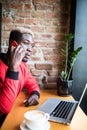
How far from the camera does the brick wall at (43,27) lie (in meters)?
2.45

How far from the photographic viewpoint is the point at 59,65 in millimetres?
2584

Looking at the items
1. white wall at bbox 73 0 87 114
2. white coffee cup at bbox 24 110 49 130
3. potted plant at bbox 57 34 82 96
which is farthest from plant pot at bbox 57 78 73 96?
white coffee cup at bbox 24 110 49 130

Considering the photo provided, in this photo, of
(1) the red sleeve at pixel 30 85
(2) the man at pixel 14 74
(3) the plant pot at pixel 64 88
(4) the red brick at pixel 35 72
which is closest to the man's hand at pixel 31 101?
(2) the man at pixel 14 74

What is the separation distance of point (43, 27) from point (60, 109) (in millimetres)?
1116

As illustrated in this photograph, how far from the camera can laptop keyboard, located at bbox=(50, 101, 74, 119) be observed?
1.59 m

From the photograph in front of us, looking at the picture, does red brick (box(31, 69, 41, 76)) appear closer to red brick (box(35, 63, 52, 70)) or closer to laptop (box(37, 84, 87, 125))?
red brick (box(35, 63, 52, 70))

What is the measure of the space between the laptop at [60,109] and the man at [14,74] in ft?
0.40

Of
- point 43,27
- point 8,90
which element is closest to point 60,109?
point 8,90

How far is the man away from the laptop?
122 mm

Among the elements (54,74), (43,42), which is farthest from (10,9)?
(54,74)

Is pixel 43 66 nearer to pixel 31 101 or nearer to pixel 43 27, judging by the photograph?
pixel 43 27

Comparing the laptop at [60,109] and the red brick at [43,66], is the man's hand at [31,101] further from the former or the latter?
the red brick at [43,66]

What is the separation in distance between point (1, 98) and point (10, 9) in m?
1.25

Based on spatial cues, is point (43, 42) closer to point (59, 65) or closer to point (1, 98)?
point (59, 65)
